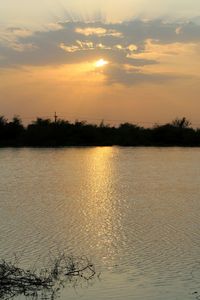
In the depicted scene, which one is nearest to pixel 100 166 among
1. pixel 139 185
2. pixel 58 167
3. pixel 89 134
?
pixel 58 167

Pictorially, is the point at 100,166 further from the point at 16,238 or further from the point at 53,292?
the point at 53,292

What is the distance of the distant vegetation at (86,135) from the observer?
222 ft

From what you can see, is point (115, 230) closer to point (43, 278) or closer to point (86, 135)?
point (43, 278)

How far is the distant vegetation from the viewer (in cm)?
6781

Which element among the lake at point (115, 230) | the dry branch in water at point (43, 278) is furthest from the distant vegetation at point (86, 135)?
the dry branch in water at point (43, 278)

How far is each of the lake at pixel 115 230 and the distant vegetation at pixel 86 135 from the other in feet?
145

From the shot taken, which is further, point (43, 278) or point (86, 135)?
point (86, 135)

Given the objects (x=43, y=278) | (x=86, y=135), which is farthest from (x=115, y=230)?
(x=86, y=135)

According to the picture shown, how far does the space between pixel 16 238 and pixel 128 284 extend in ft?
12.4

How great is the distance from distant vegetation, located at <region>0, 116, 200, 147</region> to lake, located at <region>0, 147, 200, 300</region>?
4409cm

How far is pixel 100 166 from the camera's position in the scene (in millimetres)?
32594

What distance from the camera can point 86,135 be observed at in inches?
2783

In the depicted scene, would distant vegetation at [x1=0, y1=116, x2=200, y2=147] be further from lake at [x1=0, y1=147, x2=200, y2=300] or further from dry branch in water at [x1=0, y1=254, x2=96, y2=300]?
dry branch in water at [x1=0, y1=254, x2=96, y2=300]

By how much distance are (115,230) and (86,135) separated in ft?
194
